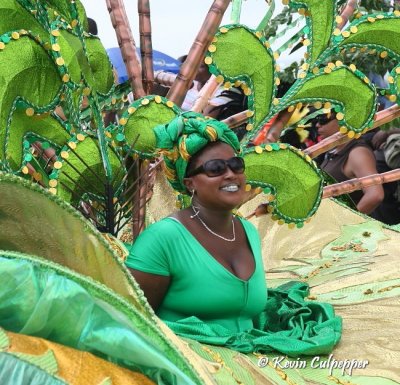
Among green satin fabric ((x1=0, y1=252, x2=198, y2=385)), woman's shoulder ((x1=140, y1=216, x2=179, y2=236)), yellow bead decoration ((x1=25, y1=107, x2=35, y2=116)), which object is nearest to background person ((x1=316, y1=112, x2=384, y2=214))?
woman's shoulder ((x1=140, y1=216, x2=179, y2=236))

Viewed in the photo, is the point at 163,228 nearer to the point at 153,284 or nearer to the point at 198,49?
the point at 153,284

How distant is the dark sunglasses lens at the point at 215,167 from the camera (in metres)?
2.35

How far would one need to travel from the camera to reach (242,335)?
7.40 ft

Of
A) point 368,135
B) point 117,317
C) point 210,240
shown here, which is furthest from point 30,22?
point 368,135

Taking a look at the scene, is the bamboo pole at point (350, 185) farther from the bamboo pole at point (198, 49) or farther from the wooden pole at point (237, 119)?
Result: the bamboo pole at point (198, 49)

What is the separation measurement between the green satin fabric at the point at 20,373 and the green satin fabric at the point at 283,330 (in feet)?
3.42

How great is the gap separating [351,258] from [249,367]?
4.41 ft

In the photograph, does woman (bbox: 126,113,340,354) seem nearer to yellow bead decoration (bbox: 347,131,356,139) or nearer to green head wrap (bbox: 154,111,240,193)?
green head wrap (bbox: 154,111,240,193)

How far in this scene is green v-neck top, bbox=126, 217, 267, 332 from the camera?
2.30 meters

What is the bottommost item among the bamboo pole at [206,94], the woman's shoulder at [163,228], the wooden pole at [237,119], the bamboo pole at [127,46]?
the woman's shoulder at [163,228]

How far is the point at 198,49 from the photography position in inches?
105

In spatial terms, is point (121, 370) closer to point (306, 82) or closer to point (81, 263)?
point (81, 263)

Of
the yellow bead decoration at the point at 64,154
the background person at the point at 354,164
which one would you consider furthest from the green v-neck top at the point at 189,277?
the background person at the point at 354,164

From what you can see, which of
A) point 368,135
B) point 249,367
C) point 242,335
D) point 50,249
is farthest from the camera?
point 368,135
